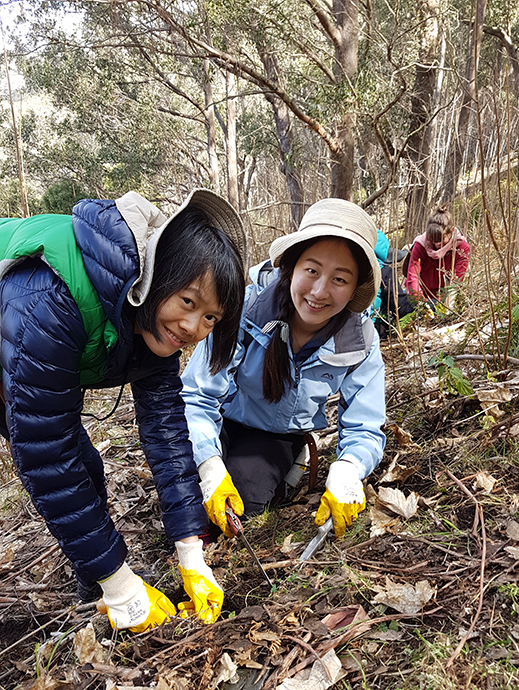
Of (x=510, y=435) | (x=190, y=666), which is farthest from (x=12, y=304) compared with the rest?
(x=510, y=435)

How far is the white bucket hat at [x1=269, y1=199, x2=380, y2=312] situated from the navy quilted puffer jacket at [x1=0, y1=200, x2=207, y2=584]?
78 cm

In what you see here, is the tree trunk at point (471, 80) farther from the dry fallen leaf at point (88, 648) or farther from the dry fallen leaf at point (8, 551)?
the dry fallen leaf at point (8, 551)

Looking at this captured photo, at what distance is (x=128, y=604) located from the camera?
1601 mm

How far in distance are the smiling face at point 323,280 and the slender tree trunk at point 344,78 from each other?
3.76 meters

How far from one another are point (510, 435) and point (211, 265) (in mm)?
→ 1415

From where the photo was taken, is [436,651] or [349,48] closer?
[436,651]

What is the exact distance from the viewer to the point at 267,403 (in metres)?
2.38

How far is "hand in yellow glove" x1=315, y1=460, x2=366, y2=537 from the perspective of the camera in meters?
1.90

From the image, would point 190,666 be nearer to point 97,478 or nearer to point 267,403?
point 97,478

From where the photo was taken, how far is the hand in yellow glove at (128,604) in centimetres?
159

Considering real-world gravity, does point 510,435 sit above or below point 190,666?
above

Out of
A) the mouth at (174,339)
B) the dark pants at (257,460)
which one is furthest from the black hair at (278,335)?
the mouth at (174,339)

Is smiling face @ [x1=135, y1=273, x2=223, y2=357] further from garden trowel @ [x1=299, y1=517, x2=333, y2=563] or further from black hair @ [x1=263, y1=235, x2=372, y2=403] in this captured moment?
garden trowel @ [x1=299, y1=517, x2=333, y2=563]

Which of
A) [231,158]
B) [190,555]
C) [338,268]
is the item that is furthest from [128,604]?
[231,158]
